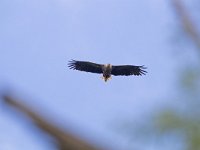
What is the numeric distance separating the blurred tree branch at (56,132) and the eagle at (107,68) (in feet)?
68.8

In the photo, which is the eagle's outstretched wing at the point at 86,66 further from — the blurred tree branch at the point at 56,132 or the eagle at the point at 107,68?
the blurred tree branch at the point at 56,132

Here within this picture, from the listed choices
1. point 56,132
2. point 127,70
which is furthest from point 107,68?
point 56,132

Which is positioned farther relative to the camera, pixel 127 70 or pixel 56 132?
pixel 127 70

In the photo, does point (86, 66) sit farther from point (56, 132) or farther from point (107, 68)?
point (56, 132)

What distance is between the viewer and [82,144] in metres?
1.00

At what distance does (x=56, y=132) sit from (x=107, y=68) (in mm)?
21243

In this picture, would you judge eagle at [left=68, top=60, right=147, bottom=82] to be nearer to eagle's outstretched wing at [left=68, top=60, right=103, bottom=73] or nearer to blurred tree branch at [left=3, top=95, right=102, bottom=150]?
eagle's outstretched wing at [left=68, top=60, right=103, bottom=73]

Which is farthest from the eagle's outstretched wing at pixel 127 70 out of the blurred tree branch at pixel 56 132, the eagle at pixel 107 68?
the blurred tree branch at pixel 56 132

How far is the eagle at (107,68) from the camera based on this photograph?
73.2 ft

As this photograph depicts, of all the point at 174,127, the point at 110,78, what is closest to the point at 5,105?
the point at 174,127

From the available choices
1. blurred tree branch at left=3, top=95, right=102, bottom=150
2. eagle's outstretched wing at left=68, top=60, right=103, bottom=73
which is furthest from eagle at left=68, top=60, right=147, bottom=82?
blurred tree branch at left=3, top=95, right=102, bottom=150

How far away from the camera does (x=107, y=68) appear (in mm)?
22219

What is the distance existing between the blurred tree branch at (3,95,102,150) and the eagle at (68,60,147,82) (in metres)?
21.0

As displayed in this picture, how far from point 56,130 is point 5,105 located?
7.7 inches
